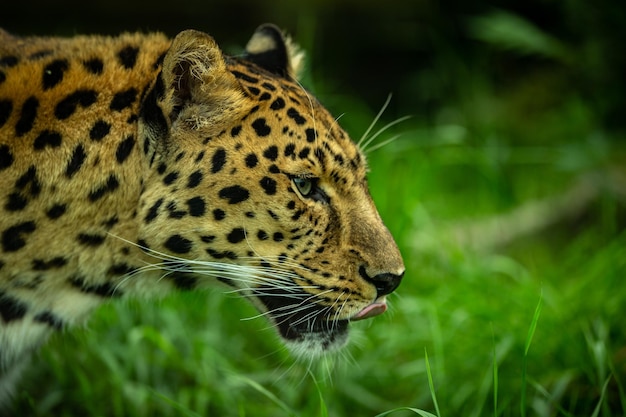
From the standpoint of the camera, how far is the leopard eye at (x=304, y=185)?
143 inches

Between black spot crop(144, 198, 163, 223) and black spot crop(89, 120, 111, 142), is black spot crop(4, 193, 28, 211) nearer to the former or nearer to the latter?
black spot crop(89, 120, 111, 142)

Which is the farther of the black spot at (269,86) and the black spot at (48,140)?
the black spot at (269,86)

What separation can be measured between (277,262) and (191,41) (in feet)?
3.44

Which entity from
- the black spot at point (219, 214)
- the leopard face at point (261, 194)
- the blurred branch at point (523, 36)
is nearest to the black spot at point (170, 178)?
the leopard face at point (261, 194)

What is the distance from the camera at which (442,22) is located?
1035 cm

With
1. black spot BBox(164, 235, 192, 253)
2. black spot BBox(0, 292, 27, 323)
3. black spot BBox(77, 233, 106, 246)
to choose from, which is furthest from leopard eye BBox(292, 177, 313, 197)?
black spot BBox(0, 292, 27, 323)

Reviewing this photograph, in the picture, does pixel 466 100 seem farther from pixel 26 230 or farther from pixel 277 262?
pixel 26 230

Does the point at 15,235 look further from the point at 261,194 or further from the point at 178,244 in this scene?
the point at 261,194

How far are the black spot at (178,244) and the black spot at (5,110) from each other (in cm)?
89

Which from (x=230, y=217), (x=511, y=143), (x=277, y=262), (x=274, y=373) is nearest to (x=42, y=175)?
(x=230, y=217)

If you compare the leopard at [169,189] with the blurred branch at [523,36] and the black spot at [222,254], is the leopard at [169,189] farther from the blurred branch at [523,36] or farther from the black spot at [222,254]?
the blurred branch at [523,36]

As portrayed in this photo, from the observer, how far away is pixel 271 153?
11.7 feet

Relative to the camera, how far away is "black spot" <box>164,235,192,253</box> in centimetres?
358

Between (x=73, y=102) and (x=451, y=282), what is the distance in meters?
3.38
